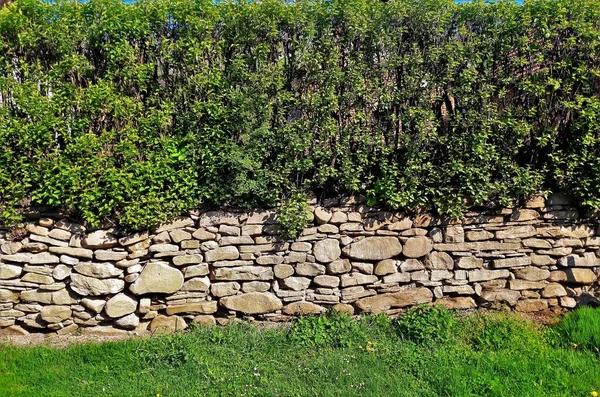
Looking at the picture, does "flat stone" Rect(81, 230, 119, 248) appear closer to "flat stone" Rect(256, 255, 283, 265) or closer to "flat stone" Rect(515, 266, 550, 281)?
"flat stone" Rect(256, 255, 283, 265)

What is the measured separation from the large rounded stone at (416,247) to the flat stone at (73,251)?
10.7 ft

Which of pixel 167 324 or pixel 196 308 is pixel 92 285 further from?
pixel 196 308

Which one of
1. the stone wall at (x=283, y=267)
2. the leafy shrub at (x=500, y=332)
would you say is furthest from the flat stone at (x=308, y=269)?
the leafy shrub at (x=500, y=332)

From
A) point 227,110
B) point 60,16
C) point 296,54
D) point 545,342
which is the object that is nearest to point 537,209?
point 545,342

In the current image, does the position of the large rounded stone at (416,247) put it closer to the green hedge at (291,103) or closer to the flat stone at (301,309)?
the green hedge at (291,103)

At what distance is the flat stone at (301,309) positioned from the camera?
15.5 feet

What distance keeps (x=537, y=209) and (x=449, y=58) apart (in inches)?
74.1

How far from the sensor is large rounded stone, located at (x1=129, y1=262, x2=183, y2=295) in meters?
4.55

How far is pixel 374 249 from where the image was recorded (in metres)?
4.71

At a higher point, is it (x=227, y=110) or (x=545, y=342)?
(x=227, y=110)

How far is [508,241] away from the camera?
480 centimetres

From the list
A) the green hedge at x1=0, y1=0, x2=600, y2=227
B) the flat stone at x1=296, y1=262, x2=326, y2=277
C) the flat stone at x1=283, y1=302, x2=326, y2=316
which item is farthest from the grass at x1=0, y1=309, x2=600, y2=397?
the green hedge at x1=0, y1=0, x2=600, y2=227

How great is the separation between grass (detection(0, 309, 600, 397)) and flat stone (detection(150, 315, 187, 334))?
11.1 inches

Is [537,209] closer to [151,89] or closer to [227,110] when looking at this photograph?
[227,110]
